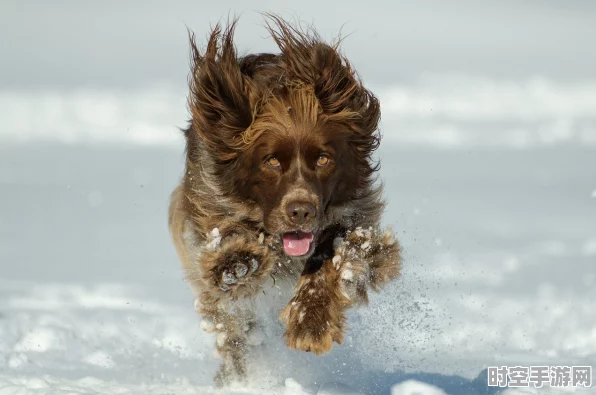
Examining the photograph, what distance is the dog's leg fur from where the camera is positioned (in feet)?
16.7

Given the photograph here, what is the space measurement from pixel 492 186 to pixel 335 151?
681 centimetres

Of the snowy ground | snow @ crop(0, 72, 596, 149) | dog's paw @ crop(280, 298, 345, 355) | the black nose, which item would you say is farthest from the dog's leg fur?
snow @ crop(0, 72, 596, 149)

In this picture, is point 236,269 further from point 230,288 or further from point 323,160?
point 323,160

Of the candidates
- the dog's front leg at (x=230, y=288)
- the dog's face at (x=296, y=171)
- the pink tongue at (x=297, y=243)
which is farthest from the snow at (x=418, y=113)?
the pink tongue at (x=297, y=243)

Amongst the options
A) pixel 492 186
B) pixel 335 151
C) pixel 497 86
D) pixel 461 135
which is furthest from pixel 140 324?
pixel 497 86

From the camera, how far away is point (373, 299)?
614cm

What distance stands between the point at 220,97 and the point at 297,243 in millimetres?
1022

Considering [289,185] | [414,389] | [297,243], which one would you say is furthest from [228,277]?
[414,389]

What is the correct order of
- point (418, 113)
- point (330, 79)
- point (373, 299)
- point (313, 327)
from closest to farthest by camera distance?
point (313, 327), point (330, 79), point (373, 299), point (418, 113)

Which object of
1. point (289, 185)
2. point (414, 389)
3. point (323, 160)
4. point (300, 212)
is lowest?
point (414, 389)

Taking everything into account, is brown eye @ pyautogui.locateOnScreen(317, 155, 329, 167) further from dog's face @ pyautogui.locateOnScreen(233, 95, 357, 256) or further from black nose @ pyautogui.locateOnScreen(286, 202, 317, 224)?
black nose @ pyautogui.locateOnScreen(286, 202, 317, 224)

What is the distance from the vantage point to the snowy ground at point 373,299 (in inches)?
231

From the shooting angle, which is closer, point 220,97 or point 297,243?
point 297,243

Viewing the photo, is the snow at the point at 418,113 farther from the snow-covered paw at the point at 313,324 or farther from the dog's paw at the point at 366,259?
the snow-covered paw at the point at 313,324
